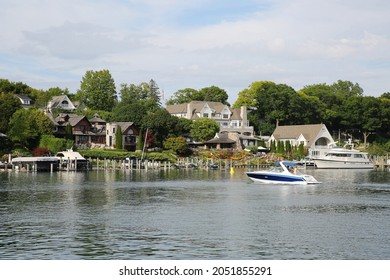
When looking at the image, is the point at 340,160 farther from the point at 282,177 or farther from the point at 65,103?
the point at 65,103

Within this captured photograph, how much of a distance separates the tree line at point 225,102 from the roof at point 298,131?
203 inches

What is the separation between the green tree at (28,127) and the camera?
9012 cm

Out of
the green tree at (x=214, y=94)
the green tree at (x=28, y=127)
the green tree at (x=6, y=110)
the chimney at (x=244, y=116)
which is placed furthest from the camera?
the green tree at (x=214, y=94)

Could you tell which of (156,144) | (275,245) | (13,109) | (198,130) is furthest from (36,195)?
(198,130)

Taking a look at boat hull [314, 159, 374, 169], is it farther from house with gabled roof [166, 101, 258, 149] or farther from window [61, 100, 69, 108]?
window [61, 100, 69, 108]

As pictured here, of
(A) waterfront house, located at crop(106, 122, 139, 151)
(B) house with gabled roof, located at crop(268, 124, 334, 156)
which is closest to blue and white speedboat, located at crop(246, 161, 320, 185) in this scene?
(A) waterfront house, located at crop(106, 122, 139, 151)

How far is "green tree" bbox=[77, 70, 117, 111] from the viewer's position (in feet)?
432

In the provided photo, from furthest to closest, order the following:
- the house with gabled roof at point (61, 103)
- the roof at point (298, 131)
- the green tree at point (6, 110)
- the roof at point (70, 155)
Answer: the house with gabled roof at point (61, 103) < the roof at point (298, 131) < the green tree at point (6, 110) < the roof at point (70, 155)

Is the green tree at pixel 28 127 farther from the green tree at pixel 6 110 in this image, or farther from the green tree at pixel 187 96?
the green tree at pixel 187 96

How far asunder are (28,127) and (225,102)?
6847 centimetres

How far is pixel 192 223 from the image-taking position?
3403 centimetres

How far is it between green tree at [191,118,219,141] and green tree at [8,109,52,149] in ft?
91.9

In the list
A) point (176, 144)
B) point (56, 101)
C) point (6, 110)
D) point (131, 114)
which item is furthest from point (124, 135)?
point (56, 101)

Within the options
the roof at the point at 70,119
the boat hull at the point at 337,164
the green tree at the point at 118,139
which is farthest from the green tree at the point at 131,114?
the boat hull at the point at 337,164
